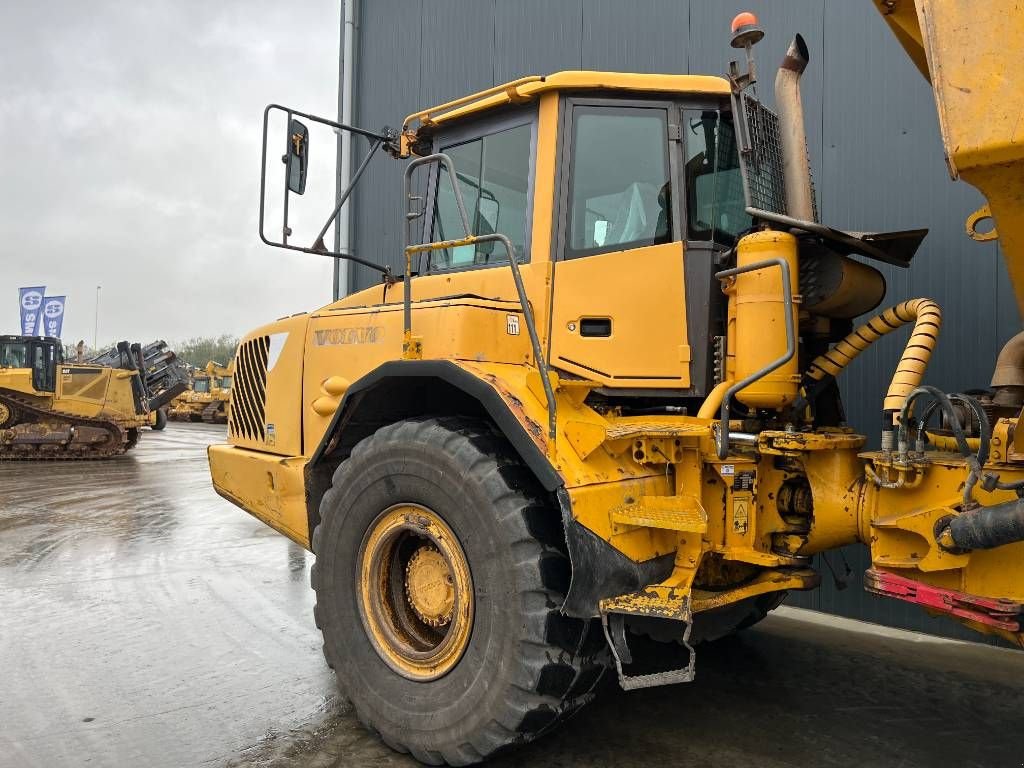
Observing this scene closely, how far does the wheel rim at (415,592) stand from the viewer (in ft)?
9.90

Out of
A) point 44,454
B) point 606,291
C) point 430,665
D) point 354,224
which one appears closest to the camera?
point 430,665

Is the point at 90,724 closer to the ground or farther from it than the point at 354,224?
closer to the ground

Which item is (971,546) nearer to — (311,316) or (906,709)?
(906,709)

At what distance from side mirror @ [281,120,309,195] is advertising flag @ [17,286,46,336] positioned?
35511mm

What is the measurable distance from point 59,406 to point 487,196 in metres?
17.4

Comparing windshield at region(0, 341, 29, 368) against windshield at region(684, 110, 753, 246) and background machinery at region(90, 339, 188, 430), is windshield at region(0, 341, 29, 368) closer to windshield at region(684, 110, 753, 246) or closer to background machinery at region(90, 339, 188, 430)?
background machinery at region(90, 339, 188, 430)

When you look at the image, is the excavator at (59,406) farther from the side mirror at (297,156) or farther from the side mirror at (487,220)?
the side mirror at (487,220)

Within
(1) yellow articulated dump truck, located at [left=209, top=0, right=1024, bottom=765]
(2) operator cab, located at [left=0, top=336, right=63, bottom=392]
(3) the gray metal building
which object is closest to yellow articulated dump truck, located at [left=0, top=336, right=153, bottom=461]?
(2) operator cab, located at [left=0, top=336, right=63, bottom=392]

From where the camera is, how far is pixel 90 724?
342cm

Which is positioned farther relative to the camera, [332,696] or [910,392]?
[332,696]

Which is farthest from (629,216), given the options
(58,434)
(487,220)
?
(58,434)

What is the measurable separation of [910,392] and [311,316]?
3103mm

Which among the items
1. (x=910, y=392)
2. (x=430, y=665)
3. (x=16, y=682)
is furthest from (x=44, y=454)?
(x=910, y=392)

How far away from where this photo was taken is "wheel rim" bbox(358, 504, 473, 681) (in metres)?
3.02
